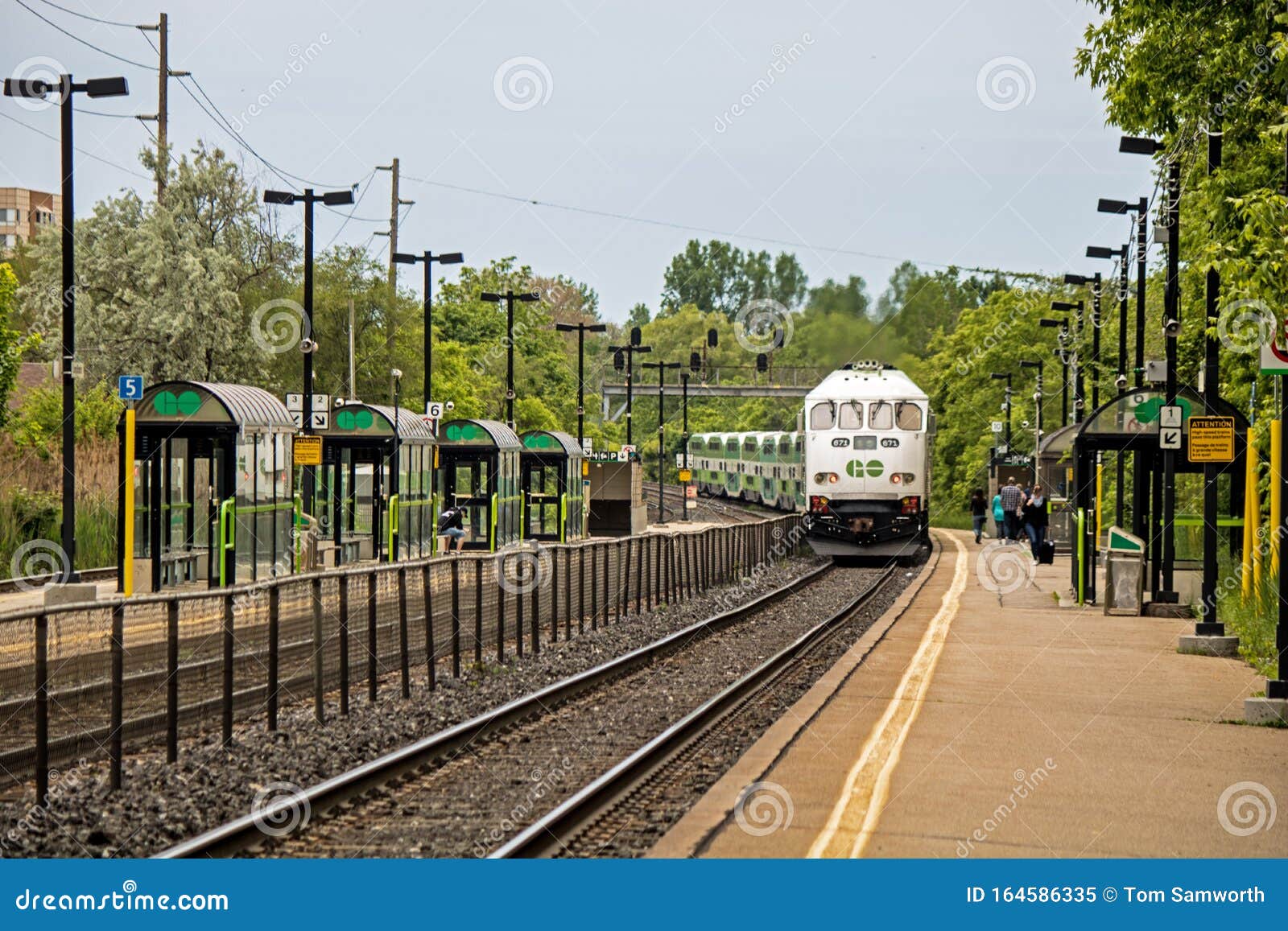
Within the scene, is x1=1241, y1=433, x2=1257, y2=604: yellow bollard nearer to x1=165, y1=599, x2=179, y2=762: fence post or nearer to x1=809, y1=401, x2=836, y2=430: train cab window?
x1=165, y1=599, x2=179, y2=762: fence post

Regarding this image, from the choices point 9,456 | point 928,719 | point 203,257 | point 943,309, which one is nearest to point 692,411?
point 943,309

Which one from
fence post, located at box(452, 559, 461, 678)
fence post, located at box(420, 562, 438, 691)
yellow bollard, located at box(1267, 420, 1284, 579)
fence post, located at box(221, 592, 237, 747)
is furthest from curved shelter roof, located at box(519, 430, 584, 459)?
fence post, located at box(221, 592, 237, 747)

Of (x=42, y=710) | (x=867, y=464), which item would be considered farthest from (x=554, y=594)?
(x=867, y=464)

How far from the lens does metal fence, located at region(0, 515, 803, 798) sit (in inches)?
396

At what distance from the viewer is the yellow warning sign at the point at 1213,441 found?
742 inches

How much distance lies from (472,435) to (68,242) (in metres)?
14.3

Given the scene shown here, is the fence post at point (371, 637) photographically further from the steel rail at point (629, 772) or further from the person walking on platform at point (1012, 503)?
the person walking on platform at point (1012, 503)

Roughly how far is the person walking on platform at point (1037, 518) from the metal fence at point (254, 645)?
15.7 meters

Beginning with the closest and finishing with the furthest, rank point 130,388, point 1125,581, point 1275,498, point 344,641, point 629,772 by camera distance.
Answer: point 629,772 < point 344,641 < point 1275,498 < point 130,388 < point 1125,581

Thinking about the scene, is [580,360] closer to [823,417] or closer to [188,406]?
[823,417]

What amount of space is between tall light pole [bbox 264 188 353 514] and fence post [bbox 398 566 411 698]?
14103mm

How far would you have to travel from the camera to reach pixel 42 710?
991cm

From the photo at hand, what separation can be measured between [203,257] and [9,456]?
14.5 meters

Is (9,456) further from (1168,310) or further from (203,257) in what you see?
(1168,310)
